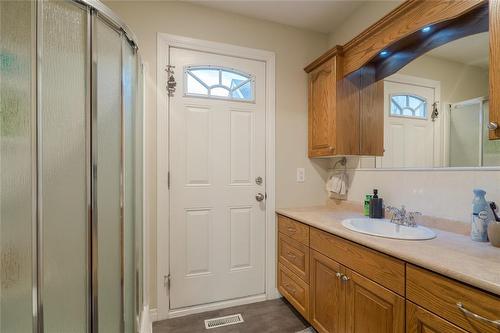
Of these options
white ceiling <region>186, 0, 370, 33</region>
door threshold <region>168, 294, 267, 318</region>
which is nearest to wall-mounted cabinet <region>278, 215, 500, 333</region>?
door threshold <region>168, 294, 267, 318</region>

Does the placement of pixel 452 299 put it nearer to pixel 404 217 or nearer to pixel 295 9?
pixel 404 217

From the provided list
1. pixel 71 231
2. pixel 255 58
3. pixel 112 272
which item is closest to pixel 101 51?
pixel 71 231

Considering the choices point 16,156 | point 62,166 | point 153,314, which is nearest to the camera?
point 16,156

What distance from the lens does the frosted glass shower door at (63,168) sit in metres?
0.82

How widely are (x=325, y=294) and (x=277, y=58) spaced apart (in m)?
1.94

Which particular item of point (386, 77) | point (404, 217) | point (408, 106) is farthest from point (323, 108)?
point (404, 217)

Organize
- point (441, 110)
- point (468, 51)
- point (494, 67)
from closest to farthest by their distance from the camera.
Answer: point (494, 67) < point (468, 51) < point (441, 110)

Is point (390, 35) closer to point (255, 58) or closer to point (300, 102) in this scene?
point (300, 102)

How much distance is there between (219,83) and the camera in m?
1.99

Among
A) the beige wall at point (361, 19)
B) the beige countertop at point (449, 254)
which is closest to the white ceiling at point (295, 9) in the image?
the beige wall at point (361, 19)

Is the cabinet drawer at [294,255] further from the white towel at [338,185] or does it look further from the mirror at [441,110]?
the mirror at [441,110]

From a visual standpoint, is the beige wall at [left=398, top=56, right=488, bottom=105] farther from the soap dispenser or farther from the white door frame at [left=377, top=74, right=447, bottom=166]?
the soap dispenser

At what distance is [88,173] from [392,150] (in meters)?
1.86

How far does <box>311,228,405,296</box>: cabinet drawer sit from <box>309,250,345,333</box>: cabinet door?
0.07 meters
